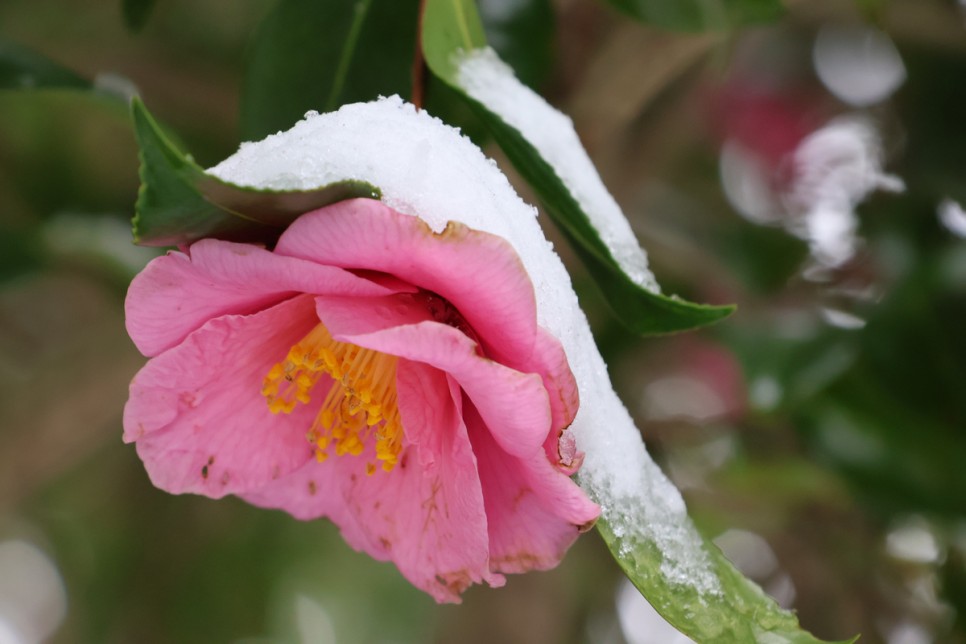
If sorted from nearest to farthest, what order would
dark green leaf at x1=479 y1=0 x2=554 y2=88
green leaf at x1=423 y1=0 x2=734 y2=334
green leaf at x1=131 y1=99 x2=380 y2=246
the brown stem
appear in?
green leaf at x1=131 y1=99 x2=380 y2=246, green leaf at x1=423 y1=0 x2=734 y2=334, the brown stem, dark green leaf at x1=479 y1=0 x2=554 y2=88

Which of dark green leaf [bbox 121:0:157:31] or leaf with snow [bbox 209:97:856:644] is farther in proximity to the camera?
dark green leaf [bbox 121:0:157:31]

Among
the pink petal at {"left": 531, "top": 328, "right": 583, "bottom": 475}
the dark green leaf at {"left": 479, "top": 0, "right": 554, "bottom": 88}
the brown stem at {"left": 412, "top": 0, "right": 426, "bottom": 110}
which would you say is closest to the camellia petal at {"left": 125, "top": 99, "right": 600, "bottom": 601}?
the pink petal at {"left": 531, "top": 328, "right": 583, "bottom": 475}

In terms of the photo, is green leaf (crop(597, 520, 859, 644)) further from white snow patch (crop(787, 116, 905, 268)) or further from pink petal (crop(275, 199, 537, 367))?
white snow patch (crop(787, 116, 905, 268))

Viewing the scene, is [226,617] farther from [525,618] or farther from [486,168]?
[486,168]

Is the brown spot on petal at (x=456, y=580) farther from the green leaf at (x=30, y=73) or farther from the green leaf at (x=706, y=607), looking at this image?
the green leaf at (x=30, y=73)

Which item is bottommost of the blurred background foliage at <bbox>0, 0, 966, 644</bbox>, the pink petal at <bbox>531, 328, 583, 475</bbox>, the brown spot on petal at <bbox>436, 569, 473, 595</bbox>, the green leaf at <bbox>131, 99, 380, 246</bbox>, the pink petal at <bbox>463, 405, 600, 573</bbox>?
the blurred background foliage at <bbox>0, 0, 966, 644</bbox>

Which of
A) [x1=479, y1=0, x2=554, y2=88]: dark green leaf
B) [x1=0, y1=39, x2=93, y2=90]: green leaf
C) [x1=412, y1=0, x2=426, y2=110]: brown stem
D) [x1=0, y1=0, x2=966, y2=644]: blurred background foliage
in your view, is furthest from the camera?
[x1=0, y1=0, x2=966, y2=644]: blurred background foliage

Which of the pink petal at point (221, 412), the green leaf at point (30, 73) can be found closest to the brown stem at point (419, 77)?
the pink petal at point (221, 412)

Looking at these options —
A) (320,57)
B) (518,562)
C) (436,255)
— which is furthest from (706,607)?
(320,57)
